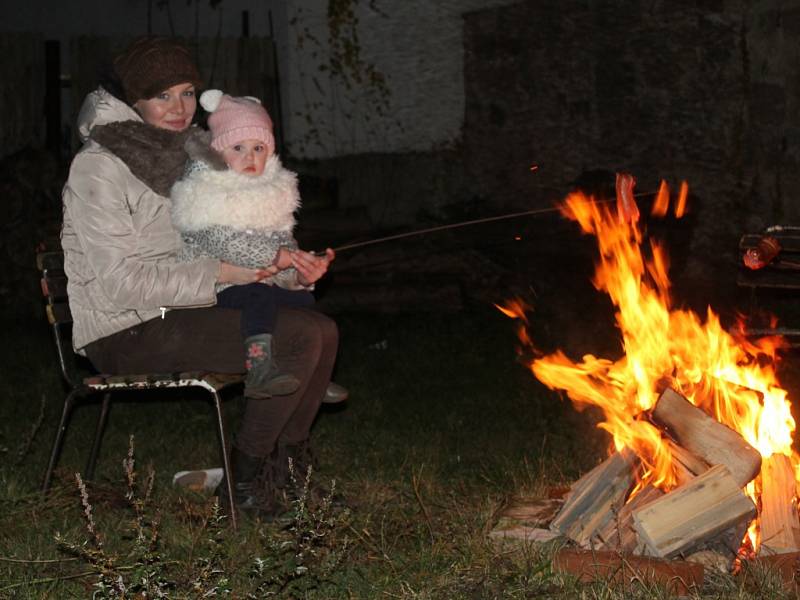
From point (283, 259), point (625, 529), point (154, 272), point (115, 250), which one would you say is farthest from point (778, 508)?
point (115, 250)

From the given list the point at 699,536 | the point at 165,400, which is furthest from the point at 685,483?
the point at 165,400

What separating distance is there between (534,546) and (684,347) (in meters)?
1.06

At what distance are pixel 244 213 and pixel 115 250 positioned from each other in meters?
0.49

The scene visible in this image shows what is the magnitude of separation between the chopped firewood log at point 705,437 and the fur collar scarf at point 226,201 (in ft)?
5.31

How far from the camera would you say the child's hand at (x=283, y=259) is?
4289mm

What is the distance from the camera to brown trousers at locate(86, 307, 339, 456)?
432 cm

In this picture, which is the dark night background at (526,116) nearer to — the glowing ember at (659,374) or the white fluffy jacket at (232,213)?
the glowing ember at (659,374)

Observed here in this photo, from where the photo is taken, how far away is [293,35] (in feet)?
35.7

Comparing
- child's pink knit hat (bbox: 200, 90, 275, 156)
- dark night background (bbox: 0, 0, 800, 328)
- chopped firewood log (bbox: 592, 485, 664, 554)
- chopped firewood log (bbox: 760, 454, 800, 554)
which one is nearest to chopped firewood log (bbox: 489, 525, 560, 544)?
chopped firewood log (bbox: 592, 485, 664, 554)

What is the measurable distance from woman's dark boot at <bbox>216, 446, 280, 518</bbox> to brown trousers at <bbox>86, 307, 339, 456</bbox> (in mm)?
45

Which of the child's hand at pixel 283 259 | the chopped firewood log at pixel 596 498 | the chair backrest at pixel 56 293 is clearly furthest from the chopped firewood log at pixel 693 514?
the chair backrest at pixel 56 293

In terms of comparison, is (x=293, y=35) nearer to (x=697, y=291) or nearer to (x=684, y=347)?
(x=697, y=291)

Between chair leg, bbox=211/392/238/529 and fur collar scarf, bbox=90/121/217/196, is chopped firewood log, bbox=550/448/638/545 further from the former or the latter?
fur collar scarf, bbox=90/121/217/196

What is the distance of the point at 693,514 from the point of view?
12.1 ft
